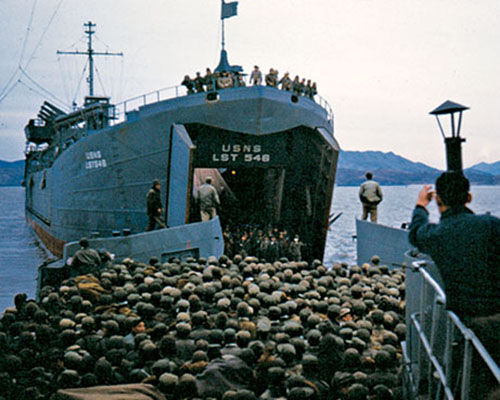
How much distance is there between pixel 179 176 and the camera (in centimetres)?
1312

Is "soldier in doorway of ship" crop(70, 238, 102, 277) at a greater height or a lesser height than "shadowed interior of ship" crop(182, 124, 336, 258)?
lesser

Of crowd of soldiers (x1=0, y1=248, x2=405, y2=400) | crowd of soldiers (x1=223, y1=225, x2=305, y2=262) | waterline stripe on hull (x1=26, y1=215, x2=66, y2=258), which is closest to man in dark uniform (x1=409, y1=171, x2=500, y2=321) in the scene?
crowd of soldiers (x1=0, y1=248, x2=405, y2=400)

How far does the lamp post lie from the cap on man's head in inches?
93.7

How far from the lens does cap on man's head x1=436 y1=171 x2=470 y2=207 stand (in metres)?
3.13

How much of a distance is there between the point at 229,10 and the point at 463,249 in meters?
15.8

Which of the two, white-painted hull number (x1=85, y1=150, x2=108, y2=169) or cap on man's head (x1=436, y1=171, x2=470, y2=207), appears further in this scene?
white-painted hull number (x1=85, y1=150, x2=108, y2=169)

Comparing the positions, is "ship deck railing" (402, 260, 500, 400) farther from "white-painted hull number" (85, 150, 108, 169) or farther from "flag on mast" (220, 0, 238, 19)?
"flag on mast" (220, 0, 238, 19)

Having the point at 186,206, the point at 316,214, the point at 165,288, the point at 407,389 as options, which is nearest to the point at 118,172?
the point at 186,206

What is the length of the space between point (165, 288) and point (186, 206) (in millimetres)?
4806

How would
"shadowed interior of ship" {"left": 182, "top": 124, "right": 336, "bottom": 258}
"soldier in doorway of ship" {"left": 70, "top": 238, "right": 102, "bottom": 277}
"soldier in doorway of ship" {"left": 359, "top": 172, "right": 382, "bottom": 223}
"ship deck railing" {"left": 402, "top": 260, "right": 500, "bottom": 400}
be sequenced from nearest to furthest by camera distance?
1. "ship deck railing" {"left": 402, "top": 260, "right": 500, "bottom": 400}
2. "soldier in doorway of ship" {"left": 70, "top": 238, "right": 102, "bottom": 277}
3. "soldier in doorway of ship" {"left": 359, "top": 172, "right": 382, "bottom": 223}
4. "shadowed interior of ship" {"left": 182, "top": 124, "right": 336, "bottom": 258}

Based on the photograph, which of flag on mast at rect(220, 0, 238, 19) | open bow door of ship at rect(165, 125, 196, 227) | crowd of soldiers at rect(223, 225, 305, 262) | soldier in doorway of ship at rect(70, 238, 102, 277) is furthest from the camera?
flag on mast at rect(220, 0, 238, 19)

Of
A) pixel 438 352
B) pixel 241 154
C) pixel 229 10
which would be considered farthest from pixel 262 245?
pixel 438 352

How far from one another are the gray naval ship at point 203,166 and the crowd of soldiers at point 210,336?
2886mm

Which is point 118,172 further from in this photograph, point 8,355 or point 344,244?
point 344,244
